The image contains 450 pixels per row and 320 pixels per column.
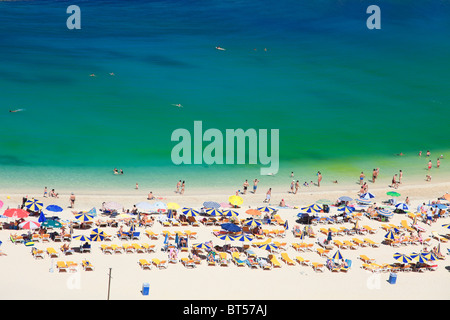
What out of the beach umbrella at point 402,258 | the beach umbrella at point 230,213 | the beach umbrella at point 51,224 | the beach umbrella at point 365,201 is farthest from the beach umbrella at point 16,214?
the beach umbrella at point 365,201

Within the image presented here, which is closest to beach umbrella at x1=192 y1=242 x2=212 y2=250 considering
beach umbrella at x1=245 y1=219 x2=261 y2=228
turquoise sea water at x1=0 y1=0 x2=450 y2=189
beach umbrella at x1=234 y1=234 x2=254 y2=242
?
beach umbrella at x1=234 y1=234 x2=254 y2=242

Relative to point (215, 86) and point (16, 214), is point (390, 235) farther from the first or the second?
point (215, 86)

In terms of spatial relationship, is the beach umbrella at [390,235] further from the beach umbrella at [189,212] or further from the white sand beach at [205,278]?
the beach umbrella at [189,212]

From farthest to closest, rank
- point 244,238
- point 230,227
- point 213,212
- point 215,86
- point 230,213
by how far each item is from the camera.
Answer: point 215,86
point 230,213
point 213,212
point 230,227
point 244,238

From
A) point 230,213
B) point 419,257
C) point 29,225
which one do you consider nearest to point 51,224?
point 29,225

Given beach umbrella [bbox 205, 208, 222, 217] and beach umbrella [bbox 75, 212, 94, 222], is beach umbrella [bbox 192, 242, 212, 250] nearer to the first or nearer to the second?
beach umbrella [bbox 205, 208, 222, 217]

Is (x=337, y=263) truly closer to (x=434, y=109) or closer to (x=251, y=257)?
(x=251, y=257)

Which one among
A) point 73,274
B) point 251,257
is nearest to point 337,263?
point 251,257

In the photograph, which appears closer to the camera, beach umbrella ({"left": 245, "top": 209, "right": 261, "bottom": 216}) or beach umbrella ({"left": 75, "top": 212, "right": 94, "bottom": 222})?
beach umbrella ({"left": 75, "top": 212, "right": 94, "bottom": 222})
